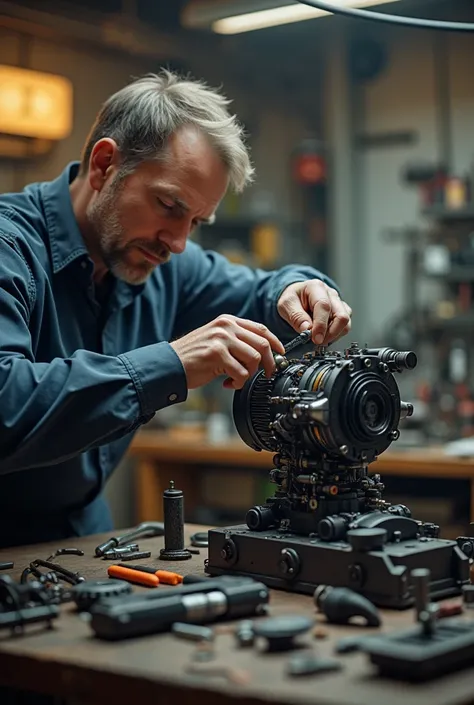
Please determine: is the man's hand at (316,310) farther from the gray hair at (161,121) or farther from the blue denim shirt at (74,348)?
the gray hair at (161,121)

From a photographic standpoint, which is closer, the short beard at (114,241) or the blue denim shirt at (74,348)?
the blue denim shirt at (74,348)

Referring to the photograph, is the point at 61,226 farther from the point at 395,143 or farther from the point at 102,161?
the point at 395,143

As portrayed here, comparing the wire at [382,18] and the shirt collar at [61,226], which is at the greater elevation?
the wire at [382,18]

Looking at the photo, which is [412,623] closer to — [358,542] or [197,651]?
[358,542]

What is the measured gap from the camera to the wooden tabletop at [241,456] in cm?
407

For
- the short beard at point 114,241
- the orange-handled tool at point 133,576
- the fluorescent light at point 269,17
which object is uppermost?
the fluorescent light at point 269,17

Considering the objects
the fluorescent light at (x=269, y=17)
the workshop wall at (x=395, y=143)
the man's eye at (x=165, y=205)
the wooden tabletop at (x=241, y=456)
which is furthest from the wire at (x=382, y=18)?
the workshop wall at (x=395, y=143)

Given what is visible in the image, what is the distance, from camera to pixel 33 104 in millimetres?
4828

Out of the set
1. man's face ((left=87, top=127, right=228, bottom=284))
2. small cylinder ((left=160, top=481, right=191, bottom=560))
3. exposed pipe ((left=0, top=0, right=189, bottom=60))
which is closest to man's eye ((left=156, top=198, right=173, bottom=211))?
man's face ((left=87, top=127, right=228, bottom=284))

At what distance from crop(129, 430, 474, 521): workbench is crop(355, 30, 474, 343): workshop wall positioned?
4.56 ft

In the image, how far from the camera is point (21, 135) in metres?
4.88

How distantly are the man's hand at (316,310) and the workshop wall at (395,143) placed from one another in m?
3.48

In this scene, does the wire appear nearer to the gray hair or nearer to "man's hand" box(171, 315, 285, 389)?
the gray hair

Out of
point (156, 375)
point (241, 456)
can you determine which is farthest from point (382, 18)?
point (241, 456)
